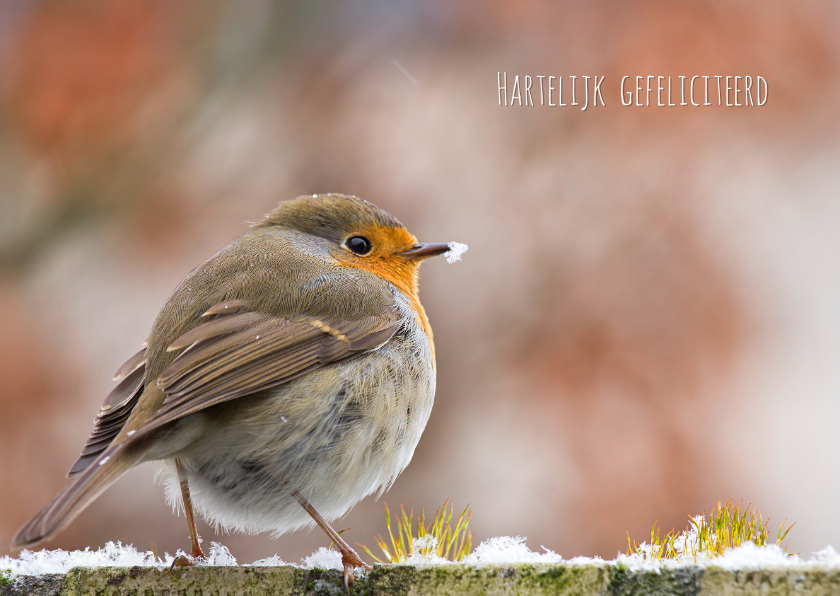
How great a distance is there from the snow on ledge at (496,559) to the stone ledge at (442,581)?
13 mm


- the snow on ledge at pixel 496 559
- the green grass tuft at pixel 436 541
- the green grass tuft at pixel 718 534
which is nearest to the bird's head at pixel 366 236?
the green grass tuft at pixel 436 541

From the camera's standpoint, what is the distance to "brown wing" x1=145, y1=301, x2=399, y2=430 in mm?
1869

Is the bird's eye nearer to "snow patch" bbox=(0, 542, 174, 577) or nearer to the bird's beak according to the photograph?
the bird's beak

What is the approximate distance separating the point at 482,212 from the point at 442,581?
2.77 m

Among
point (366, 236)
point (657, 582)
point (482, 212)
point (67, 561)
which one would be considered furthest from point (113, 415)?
point (482, 212)

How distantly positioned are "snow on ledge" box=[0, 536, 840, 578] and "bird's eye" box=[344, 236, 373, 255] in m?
1.32

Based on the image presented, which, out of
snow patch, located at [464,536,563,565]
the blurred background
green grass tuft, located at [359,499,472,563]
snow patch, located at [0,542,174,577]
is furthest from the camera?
the blurred background

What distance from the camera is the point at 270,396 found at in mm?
1979

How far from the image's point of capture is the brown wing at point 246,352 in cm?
187

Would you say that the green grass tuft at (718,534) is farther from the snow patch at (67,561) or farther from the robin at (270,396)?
the snow patch at (67,561)

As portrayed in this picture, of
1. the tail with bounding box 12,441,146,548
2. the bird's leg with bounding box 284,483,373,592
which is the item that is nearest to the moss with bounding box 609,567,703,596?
the bird's leg with bounding box 284,483,373,592

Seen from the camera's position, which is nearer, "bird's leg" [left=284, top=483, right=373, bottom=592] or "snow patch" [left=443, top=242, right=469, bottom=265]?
"bird's leg" [left=284, top=483, right=373, bottom=592]

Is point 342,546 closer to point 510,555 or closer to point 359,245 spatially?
point 510,555

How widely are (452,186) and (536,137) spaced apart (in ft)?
1.62
